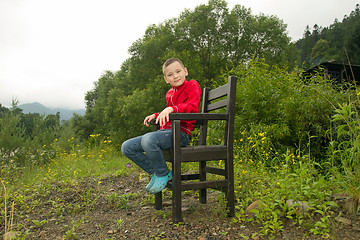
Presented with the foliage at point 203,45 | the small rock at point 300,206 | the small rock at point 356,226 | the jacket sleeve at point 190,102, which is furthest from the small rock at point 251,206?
the foliage at point 203,45

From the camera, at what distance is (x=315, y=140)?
17.4ft

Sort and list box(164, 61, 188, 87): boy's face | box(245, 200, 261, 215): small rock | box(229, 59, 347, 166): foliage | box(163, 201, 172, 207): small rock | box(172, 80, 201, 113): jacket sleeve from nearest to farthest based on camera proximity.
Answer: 1. box(172, 80, 201, 113): jacket sleeve
2. box(245, 200, 261, 215): small rock
3. box(164, 61, 188, 87): boy's face
4. box(163, 201, 172, 207): small rock
5. box(229, 59, 347, 166): foliage

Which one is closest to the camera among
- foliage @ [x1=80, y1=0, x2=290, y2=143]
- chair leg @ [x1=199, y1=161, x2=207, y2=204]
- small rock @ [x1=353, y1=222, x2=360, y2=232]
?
small rock @ [x1=353, y1=222, x2=360, y2=232]

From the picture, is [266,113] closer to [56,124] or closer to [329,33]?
[56,124]

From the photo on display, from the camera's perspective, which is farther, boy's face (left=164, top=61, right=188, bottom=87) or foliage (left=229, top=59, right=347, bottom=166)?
foliage (left=229, top=59, right=347, bottom=166)

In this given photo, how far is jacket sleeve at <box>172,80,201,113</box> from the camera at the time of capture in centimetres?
270

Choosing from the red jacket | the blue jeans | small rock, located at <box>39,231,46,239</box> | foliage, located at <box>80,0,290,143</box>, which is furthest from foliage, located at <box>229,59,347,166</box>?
foliage, located at <box>80,0,290,143</box>

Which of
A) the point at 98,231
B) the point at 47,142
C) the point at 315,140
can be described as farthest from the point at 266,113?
the point at 47,142

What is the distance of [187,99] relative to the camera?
9.57ft

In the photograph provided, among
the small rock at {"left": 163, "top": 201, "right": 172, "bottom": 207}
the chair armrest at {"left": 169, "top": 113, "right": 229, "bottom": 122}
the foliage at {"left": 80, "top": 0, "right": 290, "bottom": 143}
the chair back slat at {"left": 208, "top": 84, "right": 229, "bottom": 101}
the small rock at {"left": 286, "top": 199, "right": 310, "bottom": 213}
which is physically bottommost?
the small rock at {"left": 163, "top": 201, "right": 172, "bottom": 207}

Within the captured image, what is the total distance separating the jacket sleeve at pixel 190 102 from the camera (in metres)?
2.70

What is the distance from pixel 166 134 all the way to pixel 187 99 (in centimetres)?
47

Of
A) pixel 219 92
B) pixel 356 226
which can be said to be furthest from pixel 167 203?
pixel 356 226

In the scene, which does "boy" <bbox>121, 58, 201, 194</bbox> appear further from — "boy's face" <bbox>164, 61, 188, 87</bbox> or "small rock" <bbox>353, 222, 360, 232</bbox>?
"small rock" <bbox>353, 222, 360, 232</bbox>
